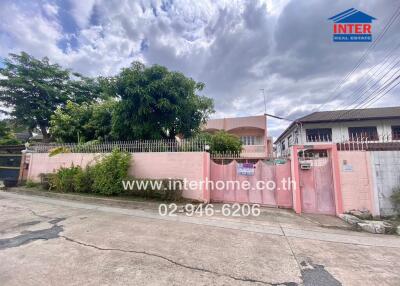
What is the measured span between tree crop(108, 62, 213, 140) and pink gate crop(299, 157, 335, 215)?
6473 millimetres

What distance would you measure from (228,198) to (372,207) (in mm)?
4420

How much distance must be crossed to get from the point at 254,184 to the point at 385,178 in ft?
12.5

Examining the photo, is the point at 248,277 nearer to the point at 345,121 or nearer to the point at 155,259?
the point at 155,259

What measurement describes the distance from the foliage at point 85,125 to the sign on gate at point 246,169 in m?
8.56

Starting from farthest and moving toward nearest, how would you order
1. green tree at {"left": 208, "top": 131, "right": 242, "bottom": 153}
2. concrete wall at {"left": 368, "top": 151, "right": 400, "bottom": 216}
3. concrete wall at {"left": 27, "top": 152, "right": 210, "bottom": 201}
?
green tree at {"left": 208, "top": 131, "right": 242, "bottom": 153}, concrete wall at {"left": 27, "top": 152, "right": 210, "bottom": 201}, concrete wall at {"left": 368, "top": 151, "right": 400, "bottom": 216}

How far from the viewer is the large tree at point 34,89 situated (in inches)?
635

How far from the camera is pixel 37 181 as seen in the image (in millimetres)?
10750

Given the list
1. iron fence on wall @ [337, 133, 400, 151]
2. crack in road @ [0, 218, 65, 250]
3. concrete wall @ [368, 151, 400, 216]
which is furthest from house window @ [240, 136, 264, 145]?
crack in road @ [0, 218, 65, 250]

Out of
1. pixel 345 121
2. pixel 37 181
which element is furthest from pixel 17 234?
→ pixel 345 121

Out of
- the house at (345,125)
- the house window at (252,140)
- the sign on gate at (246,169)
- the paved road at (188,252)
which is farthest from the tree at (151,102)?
the house window at (252,140)

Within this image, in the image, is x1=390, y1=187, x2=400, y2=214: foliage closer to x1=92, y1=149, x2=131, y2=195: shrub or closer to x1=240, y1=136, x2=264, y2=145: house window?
x1=92, y1=149, x2=131, y2=195: shrub

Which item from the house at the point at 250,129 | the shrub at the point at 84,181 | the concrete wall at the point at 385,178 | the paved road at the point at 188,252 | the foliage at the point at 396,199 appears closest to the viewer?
the paved road at the point at 188,252

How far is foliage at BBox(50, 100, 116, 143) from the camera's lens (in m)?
11.9

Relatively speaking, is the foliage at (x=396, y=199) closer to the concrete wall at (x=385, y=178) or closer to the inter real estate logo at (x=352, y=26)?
the concrete wall at (x=385, y=178)
